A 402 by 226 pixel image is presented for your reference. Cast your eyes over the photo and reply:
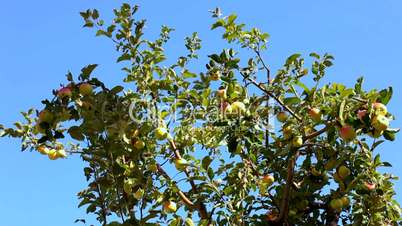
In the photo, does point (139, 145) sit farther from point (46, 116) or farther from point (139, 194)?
point (46, 116)

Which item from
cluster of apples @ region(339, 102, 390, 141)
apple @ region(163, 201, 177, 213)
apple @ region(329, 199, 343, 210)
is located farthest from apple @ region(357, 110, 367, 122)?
apple @ region(163, 201, 177, 213)

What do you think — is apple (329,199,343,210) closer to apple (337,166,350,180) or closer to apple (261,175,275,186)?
apple (337,166,350,180)

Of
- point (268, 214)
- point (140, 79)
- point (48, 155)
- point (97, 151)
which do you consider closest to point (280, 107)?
point (268, 214)

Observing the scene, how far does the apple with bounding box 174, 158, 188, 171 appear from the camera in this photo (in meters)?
3.37

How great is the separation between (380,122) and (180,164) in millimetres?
1185

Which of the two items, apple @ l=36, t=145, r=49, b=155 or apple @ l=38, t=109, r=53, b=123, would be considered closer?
apple @ l=38, t=109, r=53, b=123

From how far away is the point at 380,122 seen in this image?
2703 millimetres

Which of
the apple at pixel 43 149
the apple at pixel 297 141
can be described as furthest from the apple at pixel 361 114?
the apple at pixel 43 149

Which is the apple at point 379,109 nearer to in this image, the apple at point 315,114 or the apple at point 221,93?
the apple at point 315,114

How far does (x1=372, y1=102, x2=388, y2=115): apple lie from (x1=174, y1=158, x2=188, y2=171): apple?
1135 millimetres

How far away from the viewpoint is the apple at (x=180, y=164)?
337cm

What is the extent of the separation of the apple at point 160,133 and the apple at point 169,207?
38 cm

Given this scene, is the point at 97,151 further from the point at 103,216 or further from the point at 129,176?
the point at 103,216

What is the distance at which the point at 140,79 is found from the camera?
3486 mm
